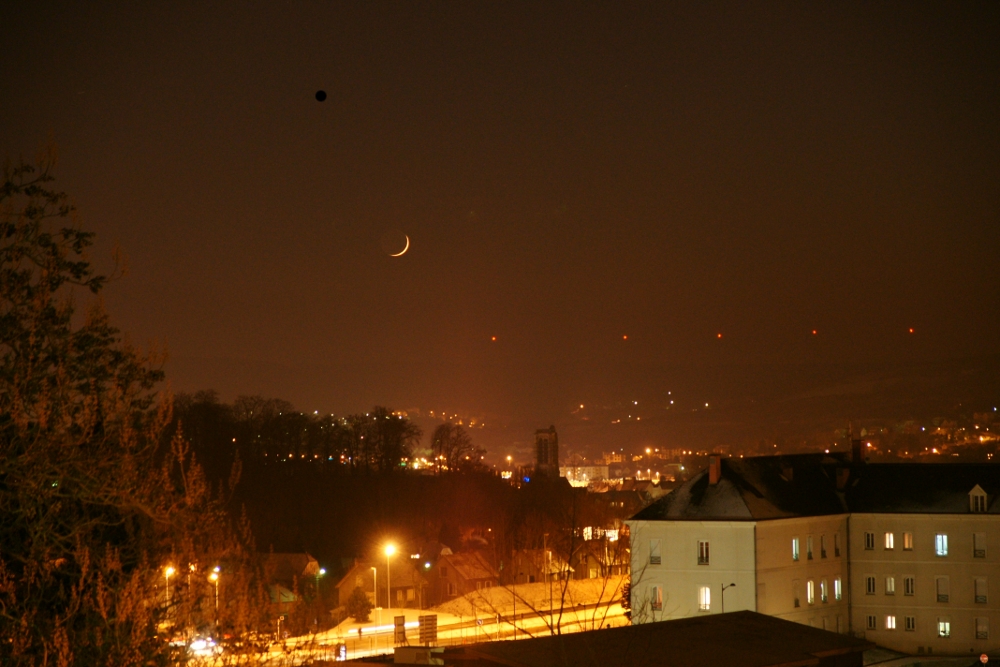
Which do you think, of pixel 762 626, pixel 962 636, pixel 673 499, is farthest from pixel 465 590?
pixel 762 626

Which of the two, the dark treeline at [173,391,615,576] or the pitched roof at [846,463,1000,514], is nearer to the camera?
the pitched roof at [846,463,1000,514]

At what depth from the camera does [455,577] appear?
53.8 m

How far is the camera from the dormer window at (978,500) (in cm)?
3378

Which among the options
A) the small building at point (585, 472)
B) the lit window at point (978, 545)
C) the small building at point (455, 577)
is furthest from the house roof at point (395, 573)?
the small building at point (585, 472)

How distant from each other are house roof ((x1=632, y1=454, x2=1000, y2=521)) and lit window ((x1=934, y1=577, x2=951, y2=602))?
2004 mm

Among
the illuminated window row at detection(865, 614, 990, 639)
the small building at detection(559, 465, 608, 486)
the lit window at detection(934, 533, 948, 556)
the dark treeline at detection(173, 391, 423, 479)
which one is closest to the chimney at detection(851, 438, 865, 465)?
the lit window at detection(934, 533, 948, 556)

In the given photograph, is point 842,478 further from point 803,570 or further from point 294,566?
point 294,566

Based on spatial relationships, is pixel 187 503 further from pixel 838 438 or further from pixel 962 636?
pixel 838 438

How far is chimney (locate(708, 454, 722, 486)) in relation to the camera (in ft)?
111

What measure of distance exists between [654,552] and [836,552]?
5.82 meters

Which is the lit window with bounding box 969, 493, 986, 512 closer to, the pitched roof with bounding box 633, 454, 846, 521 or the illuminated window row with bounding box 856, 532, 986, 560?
the illuminated window row with bounding box 856, 532, 986, 560

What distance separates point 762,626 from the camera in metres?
21.3

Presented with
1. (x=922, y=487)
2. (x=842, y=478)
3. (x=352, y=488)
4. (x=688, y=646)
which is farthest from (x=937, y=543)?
(x=352, y=488)

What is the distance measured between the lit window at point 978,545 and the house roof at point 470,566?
946 inches
